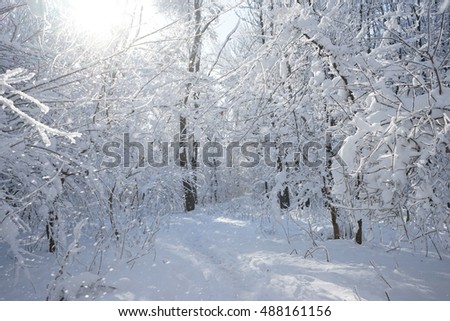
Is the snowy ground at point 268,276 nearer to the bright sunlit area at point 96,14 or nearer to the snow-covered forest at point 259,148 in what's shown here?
the snow-covered forest at point 259,148

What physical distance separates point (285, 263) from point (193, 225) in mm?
4624

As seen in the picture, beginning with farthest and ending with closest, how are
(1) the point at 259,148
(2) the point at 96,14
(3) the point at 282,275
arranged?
(1) the point at 259,148, (2) the point at 96,14, (3) the point at 282,275

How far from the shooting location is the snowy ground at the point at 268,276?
3.24 meters

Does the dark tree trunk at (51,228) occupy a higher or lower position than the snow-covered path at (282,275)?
higher

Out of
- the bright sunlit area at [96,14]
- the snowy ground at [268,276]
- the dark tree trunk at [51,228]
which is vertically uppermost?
the bright sunlit area at [96,14]

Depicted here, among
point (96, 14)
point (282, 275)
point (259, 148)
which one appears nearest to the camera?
point (282, 275)

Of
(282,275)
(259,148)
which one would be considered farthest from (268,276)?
(259,148)

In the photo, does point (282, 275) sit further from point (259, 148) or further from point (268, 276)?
point (259, 148)

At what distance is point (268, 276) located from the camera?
3.97 meters

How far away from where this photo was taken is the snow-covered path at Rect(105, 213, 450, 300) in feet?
10.5

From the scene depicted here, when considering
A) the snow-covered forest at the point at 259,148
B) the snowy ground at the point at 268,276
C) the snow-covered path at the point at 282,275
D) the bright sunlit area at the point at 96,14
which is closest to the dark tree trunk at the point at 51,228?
the snow-covered forest at the point at 259,148

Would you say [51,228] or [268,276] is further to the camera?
[51,228]

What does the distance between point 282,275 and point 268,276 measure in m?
0.18

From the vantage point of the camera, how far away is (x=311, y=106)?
5383 mm
